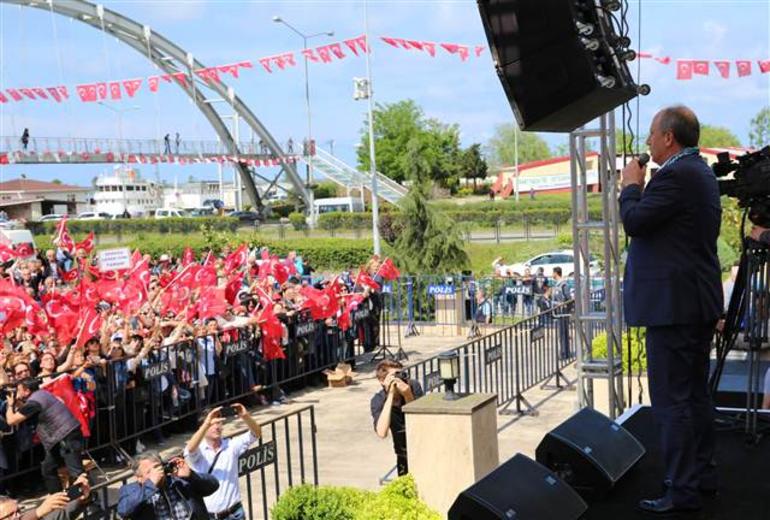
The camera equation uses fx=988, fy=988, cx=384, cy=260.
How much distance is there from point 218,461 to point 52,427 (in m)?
3.80

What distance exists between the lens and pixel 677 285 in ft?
13.7

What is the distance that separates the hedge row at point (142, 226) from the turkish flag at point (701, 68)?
3015cm

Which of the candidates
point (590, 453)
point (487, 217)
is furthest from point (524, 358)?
point (487, 217)

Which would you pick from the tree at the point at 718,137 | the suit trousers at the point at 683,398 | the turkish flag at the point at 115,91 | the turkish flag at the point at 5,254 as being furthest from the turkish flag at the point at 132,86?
the tree at the point at 718,137

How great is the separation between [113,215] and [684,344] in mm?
74366

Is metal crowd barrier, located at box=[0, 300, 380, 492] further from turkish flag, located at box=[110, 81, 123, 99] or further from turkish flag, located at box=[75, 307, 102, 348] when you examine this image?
turkish flag, located at box=[110, 81, 123, 99]

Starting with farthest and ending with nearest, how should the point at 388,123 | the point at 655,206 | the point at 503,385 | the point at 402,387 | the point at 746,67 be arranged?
the point at 388,123 → the point at 746,67 → the point at 503,385 → the point at 402,387 → the point at 655,206

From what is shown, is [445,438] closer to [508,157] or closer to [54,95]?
[54,95]

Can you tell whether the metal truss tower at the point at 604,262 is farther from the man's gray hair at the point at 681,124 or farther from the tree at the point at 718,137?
the tree at the point at 718,137

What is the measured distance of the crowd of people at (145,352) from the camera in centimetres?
1023

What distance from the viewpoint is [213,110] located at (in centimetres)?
6900

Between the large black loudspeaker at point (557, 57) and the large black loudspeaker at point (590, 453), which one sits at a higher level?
the large black loudspeaker at point (557, 57)

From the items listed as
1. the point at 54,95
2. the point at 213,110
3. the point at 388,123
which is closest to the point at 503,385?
the point at 54,95

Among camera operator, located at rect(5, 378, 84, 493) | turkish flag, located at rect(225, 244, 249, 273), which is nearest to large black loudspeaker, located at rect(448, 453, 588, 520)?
camera operator, located at rect(5, 378, 84, 493)
